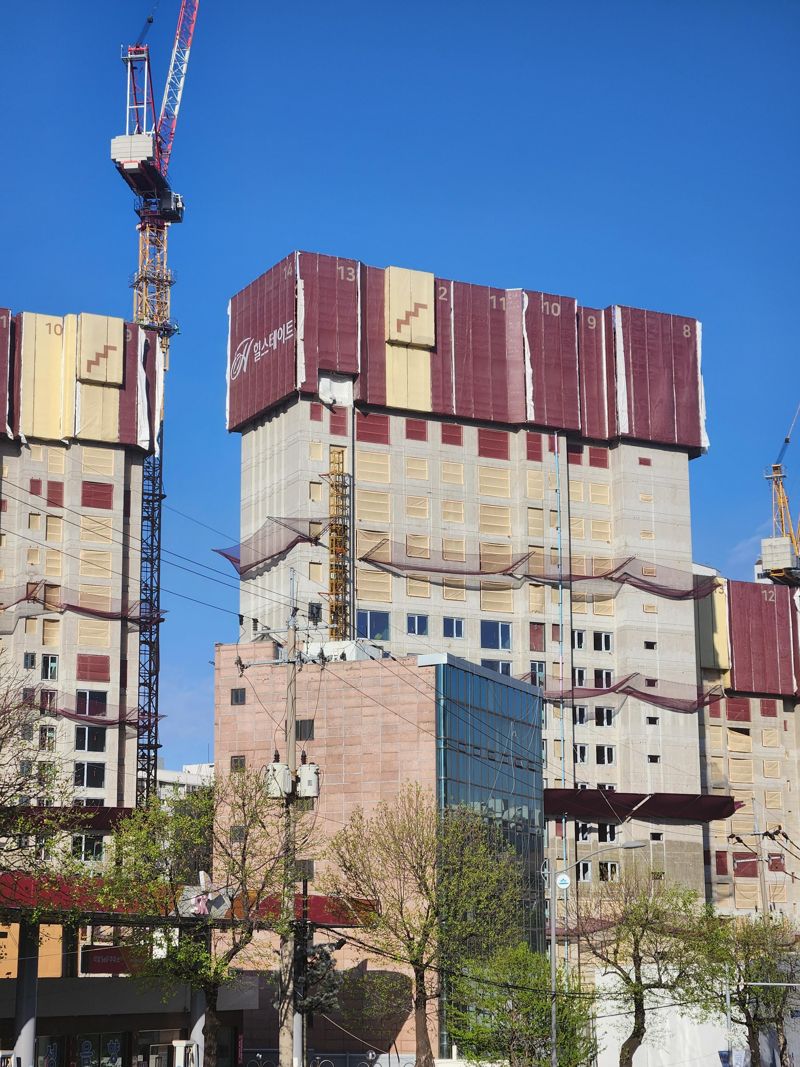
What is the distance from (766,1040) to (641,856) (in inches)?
1934

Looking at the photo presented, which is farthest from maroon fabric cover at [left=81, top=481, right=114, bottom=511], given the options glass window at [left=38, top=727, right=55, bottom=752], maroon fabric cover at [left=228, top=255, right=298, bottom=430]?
glass window at [left=38, top=727, right=55, bottom=752]

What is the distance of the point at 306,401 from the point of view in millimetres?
169625

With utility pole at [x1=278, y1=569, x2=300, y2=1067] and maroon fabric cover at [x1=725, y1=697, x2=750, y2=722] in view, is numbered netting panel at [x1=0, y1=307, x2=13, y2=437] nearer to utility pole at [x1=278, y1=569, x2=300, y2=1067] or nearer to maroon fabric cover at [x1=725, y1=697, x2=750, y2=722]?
maroon fabric cover at [x1=725, y1=697, x2=750, y2=722]

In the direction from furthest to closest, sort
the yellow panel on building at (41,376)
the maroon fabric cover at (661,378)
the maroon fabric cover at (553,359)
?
the maroon fabric cover at (661,378) < the maroon fabric cover at (553,359) < the yellow panel on building at (41,376)

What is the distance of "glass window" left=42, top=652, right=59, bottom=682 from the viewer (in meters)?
167

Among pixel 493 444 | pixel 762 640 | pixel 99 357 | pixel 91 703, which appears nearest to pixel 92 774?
pixel 91 703

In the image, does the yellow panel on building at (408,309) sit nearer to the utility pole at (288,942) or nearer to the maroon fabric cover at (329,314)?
the maroon fabric cover at (329,314)

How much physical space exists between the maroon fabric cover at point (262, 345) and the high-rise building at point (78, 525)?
9403mm

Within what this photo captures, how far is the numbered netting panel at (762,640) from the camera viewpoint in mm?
193000

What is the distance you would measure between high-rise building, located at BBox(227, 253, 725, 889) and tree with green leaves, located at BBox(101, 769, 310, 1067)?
247 feet

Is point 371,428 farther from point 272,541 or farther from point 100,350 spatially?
point 100,350

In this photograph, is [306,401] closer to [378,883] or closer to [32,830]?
[378,883]

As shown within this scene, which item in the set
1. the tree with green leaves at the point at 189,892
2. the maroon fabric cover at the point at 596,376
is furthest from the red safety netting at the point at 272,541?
the tree with green leaves at the point at 189,892

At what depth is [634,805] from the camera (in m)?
168
